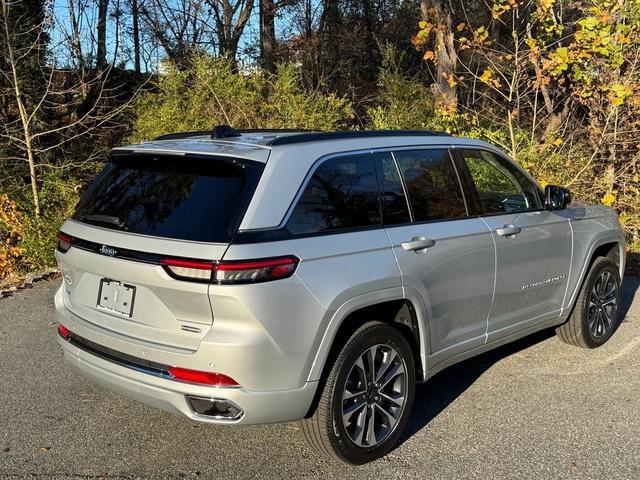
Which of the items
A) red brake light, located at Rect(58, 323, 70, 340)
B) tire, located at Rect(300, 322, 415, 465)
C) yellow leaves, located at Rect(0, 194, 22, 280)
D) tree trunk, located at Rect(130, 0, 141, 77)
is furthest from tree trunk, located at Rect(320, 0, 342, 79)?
tire, located at Rect(300, 322, 415, 465)

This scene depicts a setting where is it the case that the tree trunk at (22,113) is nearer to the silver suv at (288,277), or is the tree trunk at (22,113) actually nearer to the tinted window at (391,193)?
the silver suv at (288,277)

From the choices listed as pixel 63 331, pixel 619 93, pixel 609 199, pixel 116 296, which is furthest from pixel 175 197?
pixel 609 199

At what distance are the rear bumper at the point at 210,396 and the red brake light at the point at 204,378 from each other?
2cm

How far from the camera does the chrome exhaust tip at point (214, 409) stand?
120 inches

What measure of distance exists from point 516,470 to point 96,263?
2494mm

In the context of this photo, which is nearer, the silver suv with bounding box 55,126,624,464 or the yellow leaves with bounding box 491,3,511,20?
the silver suv with bounding box 55,126,624,464

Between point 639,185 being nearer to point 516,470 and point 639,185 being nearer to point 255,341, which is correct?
point 516,470

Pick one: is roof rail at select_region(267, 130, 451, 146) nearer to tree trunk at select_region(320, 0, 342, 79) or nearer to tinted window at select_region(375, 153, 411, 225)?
tinted window at select_region(375, 153, 411, 225)

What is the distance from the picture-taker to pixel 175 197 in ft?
10.7

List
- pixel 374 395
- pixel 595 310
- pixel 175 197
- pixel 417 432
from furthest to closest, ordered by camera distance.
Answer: pixel 595 310 < pixel 417 432 < pixel 374 395 < pixel 175 197

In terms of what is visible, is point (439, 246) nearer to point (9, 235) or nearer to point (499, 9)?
point (499, 9)

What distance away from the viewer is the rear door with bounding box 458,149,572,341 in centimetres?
432

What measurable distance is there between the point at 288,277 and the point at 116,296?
3.10 ft

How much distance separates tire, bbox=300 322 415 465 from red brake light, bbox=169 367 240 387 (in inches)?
21.1
